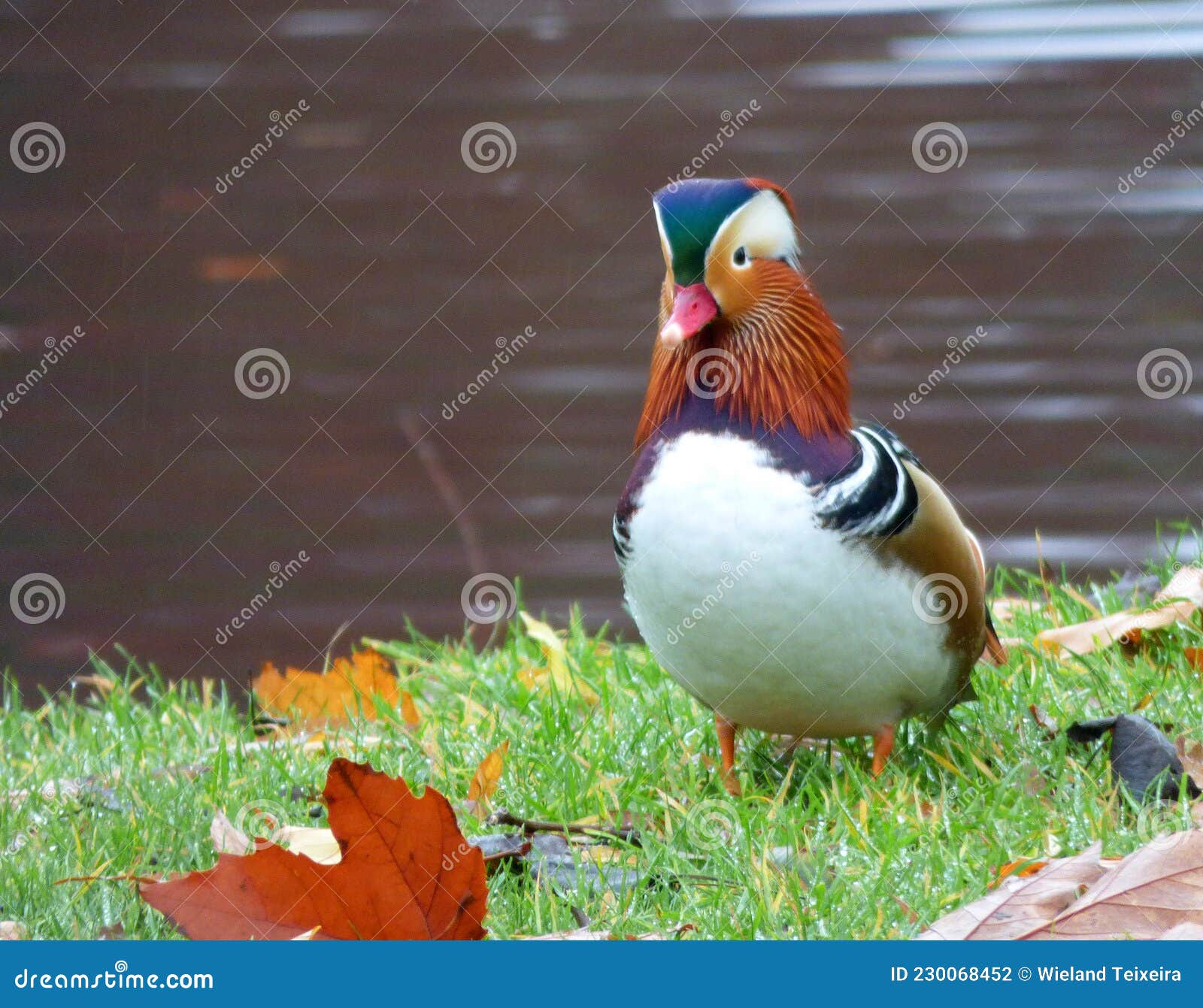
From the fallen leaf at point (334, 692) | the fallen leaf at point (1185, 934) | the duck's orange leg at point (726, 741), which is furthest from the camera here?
the fallen leaf at point (334, 692)

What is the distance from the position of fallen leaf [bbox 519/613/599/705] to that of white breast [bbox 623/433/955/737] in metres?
0.54

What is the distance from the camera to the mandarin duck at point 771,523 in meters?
1.88

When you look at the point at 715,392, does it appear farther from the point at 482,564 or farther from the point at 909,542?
the point at 482,564

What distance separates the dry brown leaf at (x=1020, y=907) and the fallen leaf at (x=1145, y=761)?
400mm

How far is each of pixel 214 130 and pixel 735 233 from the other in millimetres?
3075

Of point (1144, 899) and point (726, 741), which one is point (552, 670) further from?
point (1144, 899)

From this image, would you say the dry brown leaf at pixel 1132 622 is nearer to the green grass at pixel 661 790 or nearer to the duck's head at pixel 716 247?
the green grass at pixel 661 790

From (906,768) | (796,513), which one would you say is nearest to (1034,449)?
(906,768)

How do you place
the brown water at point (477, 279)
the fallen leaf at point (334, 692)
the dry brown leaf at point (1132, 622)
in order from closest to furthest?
the dry brown leaf at point (1132, 622) → the fallen leaf at point (334, 692) → the brown water at point (477, 279)

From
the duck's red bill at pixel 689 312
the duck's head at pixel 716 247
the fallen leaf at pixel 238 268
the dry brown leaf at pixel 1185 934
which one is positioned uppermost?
the fallen leaf at pixel 238 268

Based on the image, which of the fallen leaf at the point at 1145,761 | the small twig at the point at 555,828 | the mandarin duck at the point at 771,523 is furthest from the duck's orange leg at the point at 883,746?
the small twig at the point at 555,828

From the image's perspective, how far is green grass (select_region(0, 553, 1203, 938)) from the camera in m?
1.60

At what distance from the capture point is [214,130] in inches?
177

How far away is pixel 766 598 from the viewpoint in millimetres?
1871
